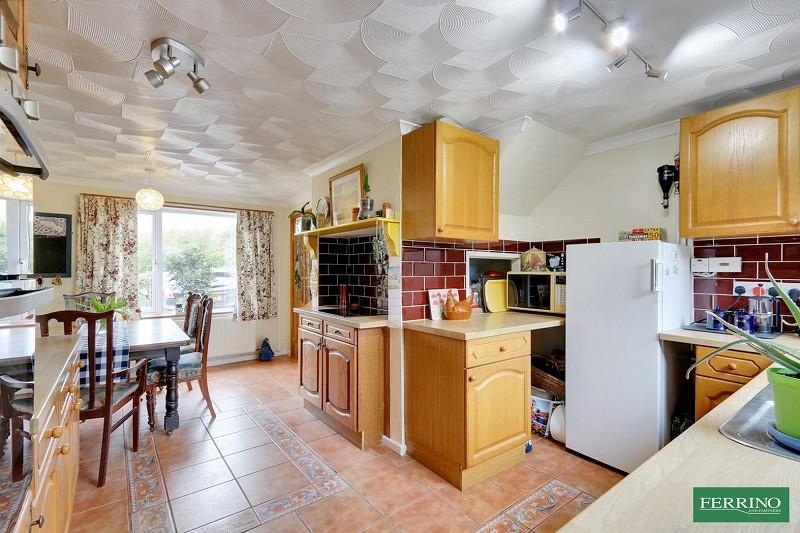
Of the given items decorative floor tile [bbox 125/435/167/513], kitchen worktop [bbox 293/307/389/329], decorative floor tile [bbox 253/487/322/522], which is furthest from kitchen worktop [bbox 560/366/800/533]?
decorative floor tile [bbox 125/435/167/513]

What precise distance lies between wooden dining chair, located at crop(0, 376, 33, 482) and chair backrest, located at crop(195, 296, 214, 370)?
2.40 metres

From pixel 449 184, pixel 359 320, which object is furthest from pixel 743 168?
pixel 359 320

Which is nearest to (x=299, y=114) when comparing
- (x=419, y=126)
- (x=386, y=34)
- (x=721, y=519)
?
(x=419, y=126)

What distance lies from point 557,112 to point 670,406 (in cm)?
191

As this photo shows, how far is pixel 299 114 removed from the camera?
2.38 metres

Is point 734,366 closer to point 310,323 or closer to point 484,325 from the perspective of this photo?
point 484,325

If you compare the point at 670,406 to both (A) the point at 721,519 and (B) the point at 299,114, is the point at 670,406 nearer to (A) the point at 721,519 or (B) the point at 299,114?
(A) the point at 721,519

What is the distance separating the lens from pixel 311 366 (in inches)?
125

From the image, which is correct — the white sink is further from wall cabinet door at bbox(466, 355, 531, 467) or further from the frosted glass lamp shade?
the frosted glass lamp shade

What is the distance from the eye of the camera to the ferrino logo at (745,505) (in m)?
0.64

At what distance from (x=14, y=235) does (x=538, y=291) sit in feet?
9.55

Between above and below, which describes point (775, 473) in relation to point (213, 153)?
below

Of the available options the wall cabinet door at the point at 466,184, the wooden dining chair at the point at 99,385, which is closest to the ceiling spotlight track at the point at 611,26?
the wall cabinet door at the point at 466,184

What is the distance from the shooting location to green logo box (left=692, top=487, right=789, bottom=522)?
0.62 m
